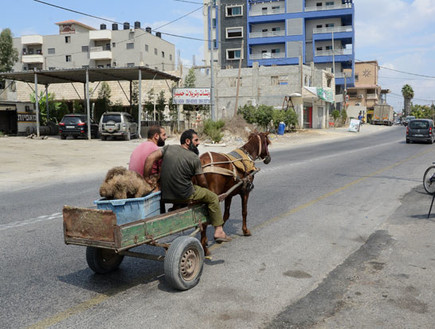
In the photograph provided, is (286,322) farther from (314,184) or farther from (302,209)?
(314,184)

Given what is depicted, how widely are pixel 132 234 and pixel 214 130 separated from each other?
2460cm

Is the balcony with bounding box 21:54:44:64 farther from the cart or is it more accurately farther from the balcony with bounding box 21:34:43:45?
the cart

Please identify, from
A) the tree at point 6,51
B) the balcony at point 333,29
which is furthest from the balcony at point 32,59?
the balcony at point 333,29

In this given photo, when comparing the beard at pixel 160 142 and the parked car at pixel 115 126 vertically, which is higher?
the parked car at pixel 115 126

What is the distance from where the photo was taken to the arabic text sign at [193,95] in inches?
1257

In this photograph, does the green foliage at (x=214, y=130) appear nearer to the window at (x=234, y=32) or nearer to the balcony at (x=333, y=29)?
the balcony at (x=333, y=29)

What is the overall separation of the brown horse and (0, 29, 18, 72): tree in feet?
196

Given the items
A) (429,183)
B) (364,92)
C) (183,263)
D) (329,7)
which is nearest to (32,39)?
(329,7)

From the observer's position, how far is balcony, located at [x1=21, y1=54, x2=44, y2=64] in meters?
71.8

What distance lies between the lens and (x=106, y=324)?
375cm

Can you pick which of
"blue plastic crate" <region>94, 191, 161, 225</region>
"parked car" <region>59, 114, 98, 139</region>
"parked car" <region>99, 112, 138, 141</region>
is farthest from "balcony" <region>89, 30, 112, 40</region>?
"blue plastic crate" <region>94, 191, 161, 225</region>

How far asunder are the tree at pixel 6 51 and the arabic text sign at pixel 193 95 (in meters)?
36.7

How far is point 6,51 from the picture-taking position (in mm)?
57844

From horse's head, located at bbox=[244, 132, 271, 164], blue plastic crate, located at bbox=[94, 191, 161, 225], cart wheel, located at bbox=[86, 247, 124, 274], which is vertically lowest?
cart wheel, located at bbox=[86, 247, 124, 274]
